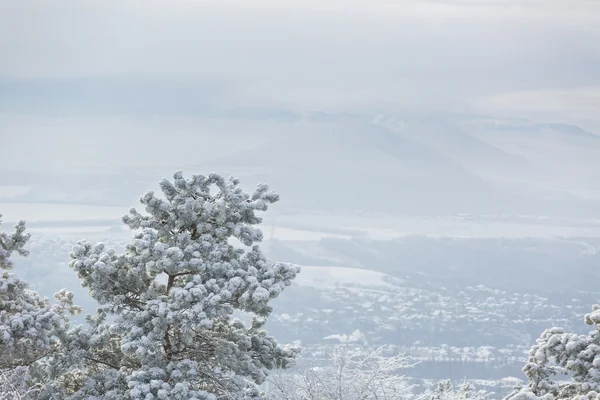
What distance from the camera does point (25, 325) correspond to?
1536cm

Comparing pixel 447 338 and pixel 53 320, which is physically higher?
pixel 53 320

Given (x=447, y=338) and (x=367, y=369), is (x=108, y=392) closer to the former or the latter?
(x=367, y=369)

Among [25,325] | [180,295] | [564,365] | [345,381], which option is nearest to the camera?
[564,365]

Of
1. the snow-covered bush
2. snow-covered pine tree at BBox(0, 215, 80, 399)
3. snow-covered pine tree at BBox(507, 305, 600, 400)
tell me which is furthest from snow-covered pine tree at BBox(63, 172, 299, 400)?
snow-covered pine tree at BBox(507, 305, 600, 400)

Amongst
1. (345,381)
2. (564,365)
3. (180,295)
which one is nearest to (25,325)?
(180,295)

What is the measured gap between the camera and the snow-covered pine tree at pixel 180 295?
583 inches

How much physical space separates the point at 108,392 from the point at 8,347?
1747mm

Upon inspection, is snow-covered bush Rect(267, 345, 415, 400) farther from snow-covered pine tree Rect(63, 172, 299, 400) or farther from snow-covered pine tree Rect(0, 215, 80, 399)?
snow-covered pine tree Rect(0, 215, 80, 399)

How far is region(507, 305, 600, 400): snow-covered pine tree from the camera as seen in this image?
1387 cm

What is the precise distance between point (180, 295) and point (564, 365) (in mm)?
5919

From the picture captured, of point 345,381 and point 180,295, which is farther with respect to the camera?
point 345,381

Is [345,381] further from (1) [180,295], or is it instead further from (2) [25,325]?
(2) [25,325]

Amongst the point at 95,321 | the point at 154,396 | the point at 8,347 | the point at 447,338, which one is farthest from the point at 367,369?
the point at 447,338

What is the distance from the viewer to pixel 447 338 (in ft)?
596
